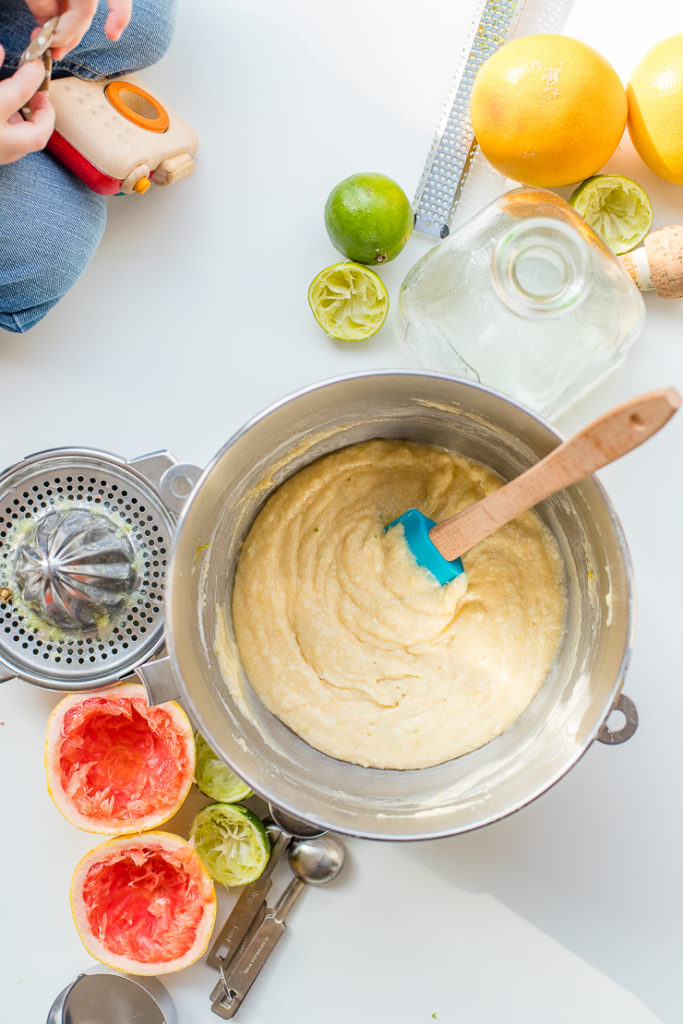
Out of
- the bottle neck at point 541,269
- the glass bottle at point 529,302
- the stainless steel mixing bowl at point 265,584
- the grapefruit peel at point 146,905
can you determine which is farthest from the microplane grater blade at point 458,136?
the grapefruit peel at point 146,905

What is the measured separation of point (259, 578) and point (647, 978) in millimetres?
871

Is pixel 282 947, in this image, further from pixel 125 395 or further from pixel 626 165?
pixel 626 165

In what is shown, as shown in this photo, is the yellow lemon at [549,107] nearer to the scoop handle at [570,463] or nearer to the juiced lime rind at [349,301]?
the juiced lime rind at [349,301]

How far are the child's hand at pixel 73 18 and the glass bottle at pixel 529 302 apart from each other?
515 millimetres

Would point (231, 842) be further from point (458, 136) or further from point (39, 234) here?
point (458, 136)

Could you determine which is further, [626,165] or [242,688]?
[626,165]

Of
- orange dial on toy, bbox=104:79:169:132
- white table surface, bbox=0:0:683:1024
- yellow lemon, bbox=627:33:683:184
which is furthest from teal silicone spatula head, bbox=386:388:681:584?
orange dial on toy, bbox=104:79:169:132

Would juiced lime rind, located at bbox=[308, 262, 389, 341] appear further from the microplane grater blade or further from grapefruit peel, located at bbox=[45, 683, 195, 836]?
grapefruit peel, located at bbox=[45, 683, 195, 836]

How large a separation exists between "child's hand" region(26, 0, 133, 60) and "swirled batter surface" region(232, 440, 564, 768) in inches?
25.2

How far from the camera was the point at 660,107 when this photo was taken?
1.13 metres

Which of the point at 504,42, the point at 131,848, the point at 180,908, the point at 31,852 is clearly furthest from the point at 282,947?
the point at 504,42

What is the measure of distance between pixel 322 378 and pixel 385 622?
0.39 m

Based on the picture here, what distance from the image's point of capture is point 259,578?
1.15 meters

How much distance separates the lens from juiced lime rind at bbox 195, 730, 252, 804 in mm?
1221
